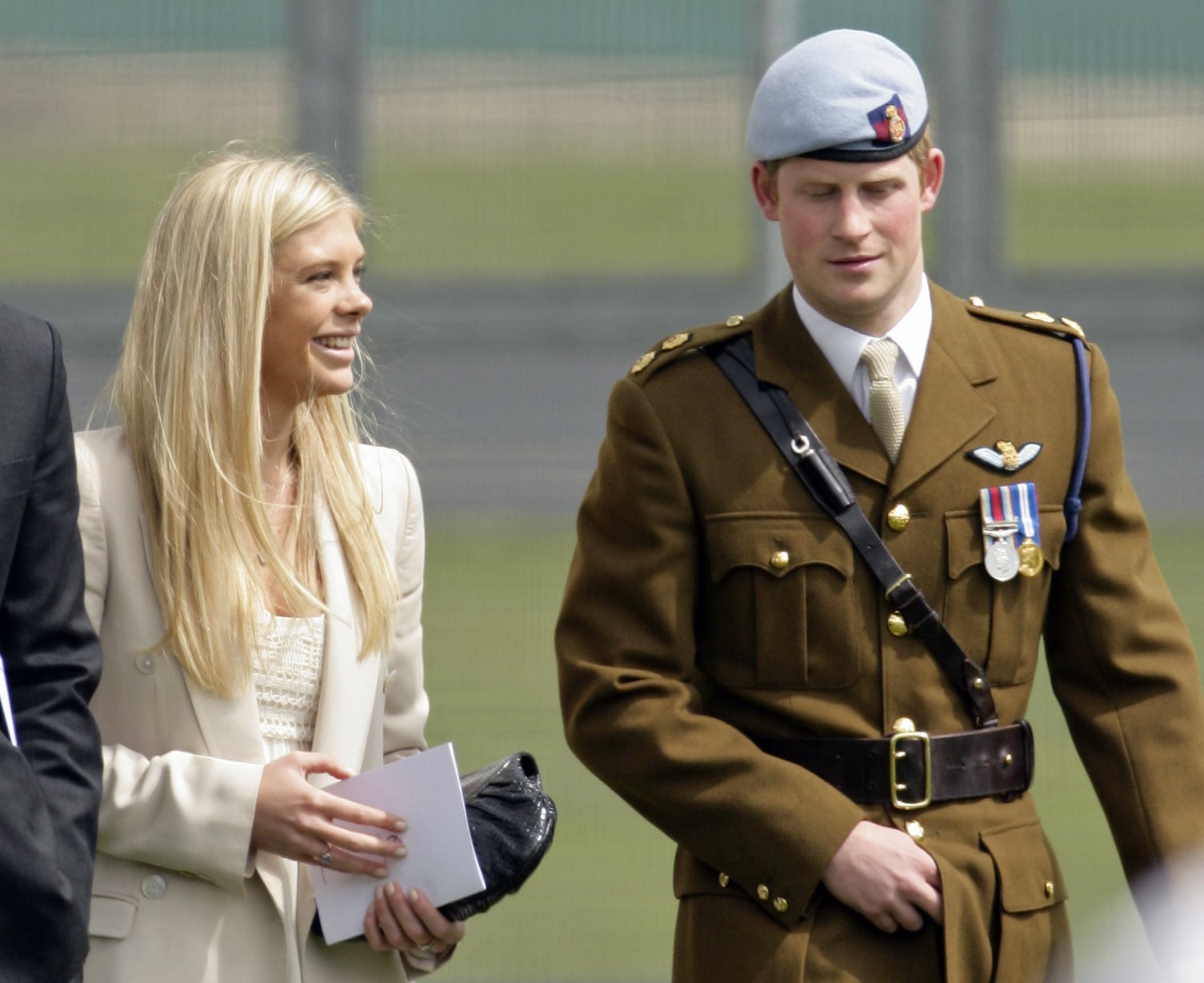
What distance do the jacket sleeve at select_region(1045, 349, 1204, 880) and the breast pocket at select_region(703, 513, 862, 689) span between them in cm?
34

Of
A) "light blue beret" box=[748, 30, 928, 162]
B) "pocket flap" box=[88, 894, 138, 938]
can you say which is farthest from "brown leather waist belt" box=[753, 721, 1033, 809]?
"pocket flap" box=[88, 894, 138, 938]

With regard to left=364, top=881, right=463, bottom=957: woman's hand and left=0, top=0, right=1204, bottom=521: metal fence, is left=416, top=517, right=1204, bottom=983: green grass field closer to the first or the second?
left=0, top=0, right=1204, bottom=521: metal fence

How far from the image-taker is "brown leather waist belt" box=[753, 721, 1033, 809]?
2.88 m

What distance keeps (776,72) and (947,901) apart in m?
1.15

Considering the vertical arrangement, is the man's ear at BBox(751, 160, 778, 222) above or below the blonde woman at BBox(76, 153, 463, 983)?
above

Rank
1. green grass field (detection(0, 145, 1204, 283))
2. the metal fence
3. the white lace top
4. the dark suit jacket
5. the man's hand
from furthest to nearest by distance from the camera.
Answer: green grass field (detection(0, 145, 1204, 283)), the metal fence, the white lace top, the man's hand, the dark suit jacket

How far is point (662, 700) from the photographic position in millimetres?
2906

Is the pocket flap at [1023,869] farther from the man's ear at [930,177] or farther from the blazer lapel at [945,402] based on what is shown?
the man's ear at [930,177]

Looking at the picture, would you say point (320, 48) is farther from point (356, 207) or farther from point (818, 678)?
point (818, 678)

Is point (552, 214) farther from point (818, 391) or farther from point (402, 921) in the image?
point (402, 921)

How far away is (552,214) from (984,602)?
2.40 meters

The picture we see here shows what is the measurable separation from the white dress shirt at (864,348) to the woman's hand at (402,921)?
90 cm

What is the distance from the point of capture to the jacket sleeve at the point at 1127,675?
2947 millimetres

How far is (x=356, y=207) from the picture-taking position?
327cm
